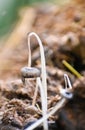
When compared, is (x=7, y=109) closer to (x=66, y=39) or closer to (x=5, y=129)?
(x=5, y=129)

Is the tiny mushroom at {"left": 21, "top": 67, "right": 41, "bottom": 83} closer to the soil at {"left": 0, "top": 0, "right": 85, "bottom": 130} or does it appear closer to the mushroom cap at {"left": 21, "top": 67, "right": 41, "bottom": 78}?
the mushroom cap at {"left": 21, "top": 67, "right": 41, "bottom": 78}

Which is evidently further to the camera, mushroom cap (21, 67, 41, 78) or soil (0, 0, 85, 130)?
mushroom cap (21, 67, 41, 78)

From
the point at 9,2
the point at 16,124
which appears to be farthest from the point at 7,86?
the point at 9,2

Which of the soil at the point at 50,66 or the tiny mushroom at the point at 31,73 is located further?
the tiny mushroom at the point at 31,73

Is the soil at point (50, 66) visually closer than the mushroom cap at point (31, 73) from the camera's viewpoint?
Yes

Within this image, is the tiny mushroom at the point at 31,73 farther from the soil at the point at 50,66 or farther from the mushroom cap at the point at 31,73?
the soil at the point at 50,66

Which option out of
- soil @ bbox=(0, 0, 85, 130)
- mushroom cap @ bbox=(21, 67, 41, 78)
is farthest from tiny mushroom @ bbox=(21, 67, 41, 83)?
soil @ bbox=(0, 0, 85, 130)

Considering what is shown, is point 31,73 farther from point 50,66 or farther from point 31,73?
point 50,66

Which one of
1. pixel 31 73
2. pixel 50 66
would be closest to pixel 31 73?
pixel 31 73

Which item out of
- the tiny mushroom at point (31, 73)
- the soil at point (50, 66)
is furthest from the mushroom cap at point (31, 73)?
the soil at point (50, 66)
